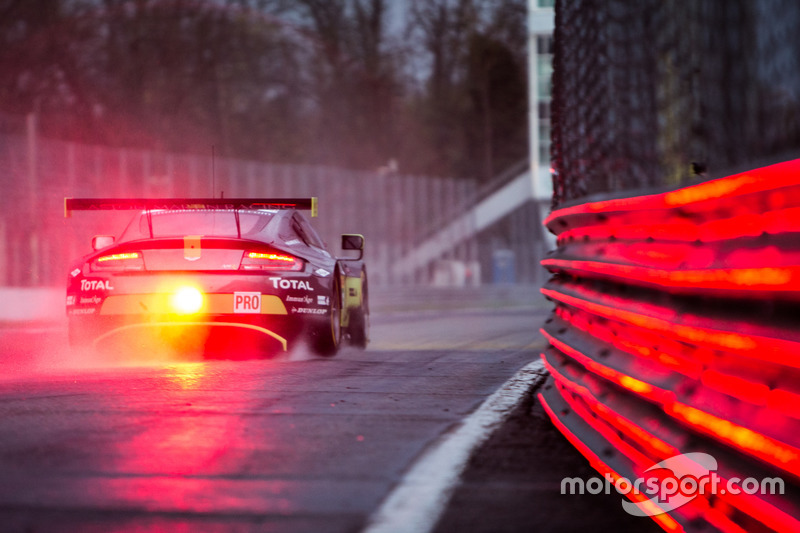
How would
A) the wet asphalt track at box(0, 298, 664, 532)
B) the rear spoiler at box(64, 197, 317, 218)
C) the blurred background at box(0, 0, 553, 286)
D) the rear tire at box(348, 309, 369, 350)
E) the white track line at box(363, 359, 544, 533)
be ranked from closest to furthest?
the white track line at box(363, 359, 544, 533)
the wet asphalt track at box(0, 298, 664, 532)
the rear spoiler at box(64, 197, 317, 218)
the rear tire at box(348, 309, 369, 350)
the blurred background at box(0, 0, 553, 286)

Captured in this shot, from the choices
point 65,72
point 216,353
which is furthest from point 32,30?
point 216,353

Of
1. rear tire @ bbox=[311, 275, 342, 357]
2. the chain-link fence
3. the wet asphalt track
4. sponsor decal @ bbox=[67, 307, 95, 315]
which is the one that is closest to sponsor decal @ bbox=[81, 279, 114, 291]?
sponsor decal @ bbox=[67, 307, 95, 315]

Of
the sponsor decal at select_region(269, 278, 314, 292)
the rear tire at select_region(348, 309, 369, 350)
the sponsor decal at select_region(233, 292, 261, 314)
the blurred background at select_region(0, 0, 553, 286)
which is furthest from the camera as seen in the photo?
the blurred background at select_region(0, 0, 553, 286)

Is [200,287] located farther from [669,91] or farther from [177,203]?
[669,91]

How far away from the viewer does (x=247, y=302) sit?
921cm

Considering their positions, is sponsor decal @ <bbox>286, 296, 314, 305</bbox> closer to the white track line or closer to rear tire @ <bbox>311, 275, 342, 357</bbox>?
rear tire @ <bbox>311, 275, 342, 357</bbox>

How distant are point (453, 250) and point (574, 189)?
113 feet

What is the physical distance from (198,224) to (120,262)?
73cm

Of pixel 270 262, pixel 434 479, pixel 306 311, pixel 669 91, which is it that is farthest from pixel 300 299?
pixel 669 91

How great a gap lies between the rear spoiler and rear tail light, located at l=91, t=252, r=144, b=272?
1.11ft

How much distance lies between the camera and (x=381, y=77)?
7019 cm

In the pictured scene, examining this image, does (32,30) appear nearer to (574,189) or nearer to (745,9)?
(574,189)

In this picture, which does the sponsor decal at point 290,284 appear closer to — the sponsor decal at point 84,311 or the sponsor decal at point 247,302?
the sponsor decal at point 247,302

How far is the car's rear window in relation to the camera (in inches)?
376
